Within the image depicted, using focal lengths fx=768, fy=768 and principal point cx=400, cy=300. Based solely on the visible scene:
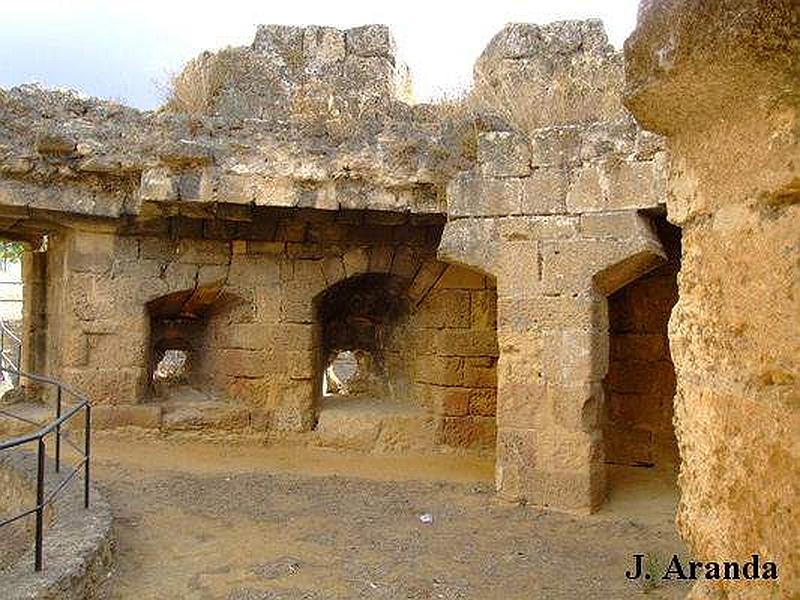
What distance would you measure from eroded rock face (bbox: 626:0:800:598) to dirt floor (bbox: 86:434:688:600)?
120 inches

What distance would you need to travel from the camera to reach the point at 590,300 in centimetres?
600

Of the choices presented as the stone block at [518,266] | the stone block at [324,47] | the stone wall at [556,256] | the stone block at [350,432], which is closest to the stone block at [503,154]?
the stone wall at [556,256]

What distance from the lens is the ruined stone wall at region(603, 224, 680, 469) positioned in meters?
7.41

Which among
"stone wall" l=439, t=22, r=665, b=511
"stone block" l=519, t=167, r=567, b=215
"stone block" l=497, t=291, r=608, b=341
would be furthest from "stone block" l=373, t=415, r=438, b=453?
"stone block" l=519, t=167, r=567, b=215

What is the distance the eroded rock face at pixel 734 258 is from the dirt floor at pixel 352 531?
304 cm

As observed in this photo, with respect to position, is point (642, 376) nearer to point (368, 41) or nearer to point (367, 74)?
point (367, 74)

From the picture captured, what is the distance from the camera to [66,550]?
4180mm

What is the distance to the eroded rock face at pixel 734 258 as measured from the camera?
1426mm

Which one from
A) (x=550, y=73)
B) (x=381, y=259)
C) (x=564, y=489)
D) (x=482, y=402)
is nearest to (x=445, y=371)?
(x=482, y=402)

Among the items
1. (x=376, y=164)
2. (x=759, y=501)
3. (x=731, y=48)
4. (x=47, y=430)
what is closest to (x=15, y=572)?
(x=47, y=430)

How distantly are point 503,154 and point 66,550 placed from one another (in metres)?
4.25

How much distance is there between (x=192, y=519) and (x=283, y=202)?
2.87 m

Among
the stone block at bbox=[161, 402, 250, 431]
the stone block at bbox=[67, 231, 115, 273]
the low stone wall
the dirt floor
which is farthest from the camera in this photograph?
the stone block at bbox=[161, 402, 250, 431]

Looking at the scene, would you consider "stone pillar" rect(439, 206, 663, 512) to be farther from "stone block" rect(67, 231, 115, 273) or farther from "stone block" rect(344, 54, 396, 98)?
"stone block" rect(67, 231, 115, 273)
